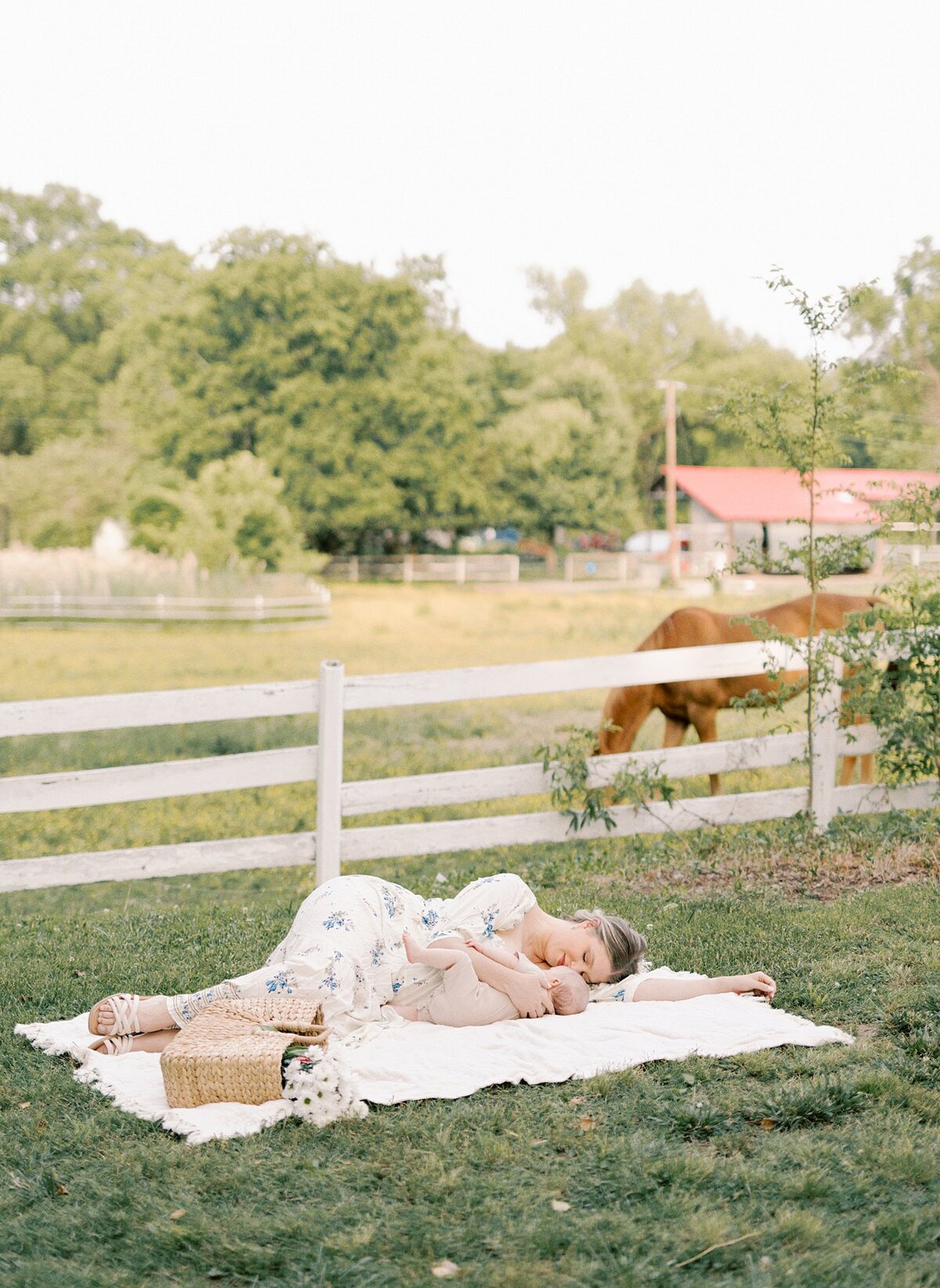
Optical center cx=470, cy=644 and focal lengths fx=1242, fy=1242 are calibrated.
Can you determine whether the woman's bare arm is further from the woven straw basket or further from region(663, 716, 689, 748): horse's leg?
region(663, 716, 689, 748): horse's leg

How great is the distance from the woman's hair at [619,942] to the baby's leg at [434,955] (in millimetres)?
536

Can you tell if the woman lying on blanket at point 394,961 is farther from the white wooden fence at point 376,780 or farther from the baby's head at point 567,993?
the white wooden fence at point 376,780

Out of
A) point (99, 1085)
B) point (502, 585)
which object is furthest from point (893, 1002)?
point (502, 585)

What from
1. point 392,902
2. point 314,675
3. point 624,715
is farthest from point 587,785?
point 314,675

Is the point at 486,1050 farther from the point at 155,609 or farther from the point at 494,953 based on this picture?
the point at 155,609

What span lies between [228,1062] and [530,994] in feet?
3.58

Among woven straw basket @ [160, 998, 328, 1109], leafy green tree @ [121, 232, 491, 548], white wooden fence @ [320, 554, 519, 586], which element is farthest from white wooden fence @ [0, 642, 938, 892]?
white wooden fence @ [320, 554, 519, 586]

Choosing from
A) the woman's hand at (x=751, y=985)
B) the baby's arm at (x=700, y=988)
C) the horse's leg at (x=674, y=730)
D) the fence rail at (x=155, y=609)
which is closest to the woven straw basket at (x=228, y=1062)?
the baby's arm at (x=700, y=988)

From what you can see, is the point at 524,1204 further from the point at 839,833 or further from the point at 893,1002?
the point at 839,833

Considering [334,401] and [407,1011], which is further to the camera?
[334,401]

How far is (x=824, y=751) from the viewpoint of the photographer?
21.8ft

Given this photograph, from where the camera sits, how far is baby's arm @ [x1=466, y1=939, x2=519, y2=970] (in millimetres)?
3934

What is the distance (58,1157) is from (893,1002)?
2.58 meters

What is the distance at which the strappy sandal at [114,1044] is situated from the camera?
3643 millimetres
